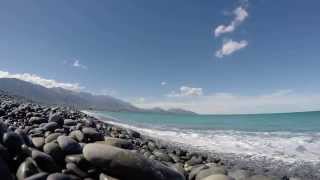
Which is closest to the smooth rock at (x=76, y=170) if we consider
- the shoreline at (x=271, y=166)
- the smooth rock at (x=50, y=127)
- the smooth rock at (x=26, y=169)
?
the smooth rock at (x=26, y=169)

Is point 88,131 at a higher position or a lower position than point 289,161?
higher

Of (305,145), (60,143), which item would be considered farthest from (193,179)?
(305,145)

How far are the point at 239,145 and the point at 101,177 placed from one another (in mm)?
12467

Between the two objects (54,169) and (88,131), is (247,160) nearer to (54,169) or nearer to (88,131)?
(88,131)

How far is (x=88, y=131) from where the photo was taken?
7605mm

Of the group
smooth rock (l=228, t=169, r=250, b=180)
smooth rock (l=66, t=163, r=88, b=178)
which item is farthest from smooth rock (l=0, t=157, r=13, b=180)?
smooth rock (l=228, t=169, r=250, b=180)

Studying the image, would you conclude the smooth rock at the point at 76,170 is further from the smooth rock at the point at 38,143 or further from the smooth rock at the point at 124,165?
the smooth rock at the point at 38,143

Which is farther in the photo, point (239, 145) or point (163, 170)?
point (239, 145)

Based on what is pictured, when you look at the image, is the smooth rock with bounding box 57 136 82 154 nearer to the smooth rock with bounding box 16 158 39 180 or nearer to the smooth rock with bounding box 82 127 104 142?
the smooth rock with bounding box 16 158 39 180

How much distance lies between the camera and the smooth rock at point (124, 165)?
488cm

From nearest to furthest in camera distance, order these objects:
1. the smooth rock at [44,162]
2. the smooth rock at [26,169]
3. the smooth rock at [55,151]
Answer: the smooth rock at [26,169] → the smooth rock at [44,162] → the smooth rock at [55,151]

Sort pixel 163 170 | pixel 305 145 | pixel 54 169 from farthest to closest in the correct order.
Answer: pixel 305 145, pixel 163 170, pixel 54 169

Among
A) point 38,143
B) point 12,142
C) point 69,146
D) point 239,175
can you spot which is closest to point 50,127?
point 38,143

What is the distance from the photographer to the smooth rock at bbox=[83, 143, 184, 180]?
4879 millimetres
